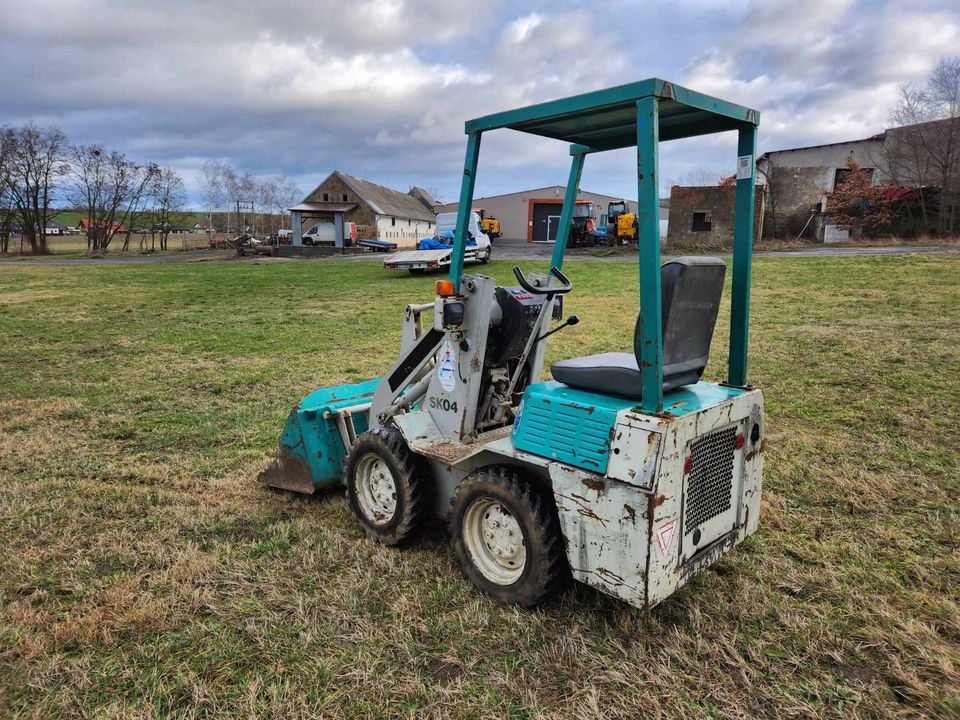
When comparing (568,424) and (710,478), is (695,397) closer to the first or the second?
(710,478)

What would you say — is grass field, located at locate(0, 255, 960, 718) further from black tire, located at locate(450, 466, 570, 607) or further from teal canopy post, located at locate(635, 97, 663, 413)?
teal canopy post, located at locate(635, 97, 663, 413)

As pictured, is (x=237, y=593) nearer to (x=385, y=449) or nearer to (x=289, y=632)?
(x=289, y=632)

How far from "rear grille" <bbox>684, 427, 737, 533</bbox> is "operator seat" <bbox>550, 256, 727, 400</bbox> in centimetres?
29

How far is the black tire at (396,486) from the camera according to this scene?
3.61 m

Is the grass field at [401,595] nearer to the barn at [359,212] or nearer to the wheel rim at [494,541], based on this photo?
the wheel rim at [494,541]

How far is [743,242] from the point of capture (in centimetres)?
315

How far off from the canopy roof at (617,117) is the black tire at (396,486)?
173 cm

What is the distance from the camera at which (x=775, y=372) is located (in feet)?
26.2

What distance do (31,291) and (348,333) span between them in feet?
41.9

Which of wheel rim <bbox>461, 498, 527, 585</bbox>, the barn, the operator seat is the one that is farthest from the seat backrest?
the barn

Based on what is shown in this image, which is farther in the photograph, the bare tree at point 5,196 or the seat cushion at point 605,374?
the bare tree at point 5,196

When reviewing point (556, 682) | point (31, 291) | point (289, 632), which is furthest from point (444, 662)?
point (31, 291)

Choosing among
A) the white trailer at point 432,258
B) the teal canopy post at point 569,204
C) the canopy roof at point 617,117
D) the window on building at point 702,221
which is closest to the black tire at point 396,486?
the teal canopy post at point 569,204

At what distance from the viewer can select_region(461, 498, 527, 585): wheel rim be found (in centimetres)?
315
